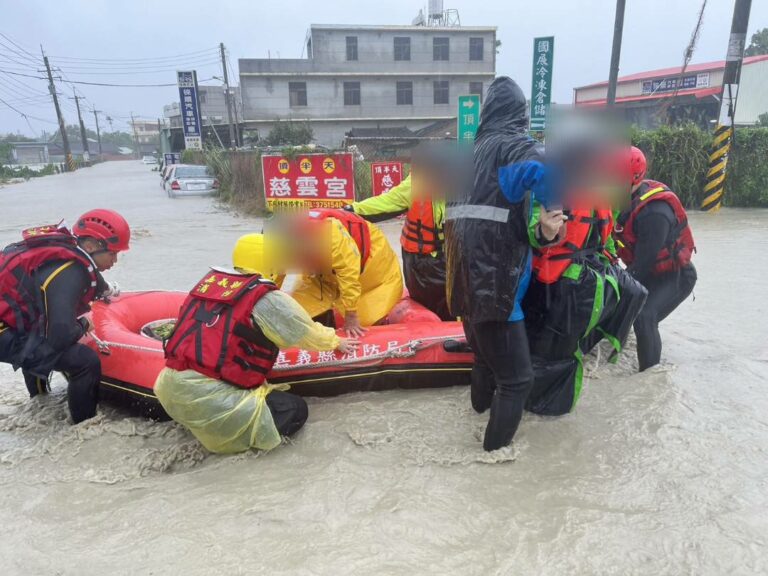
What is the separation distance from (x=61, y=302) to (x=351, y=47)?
32.8 meters

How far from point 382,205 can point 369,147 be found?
1383cm

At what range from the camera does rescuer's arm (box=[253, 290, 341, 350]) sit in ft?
8.38

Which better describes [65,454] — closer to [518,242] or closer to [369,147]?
[518,242]

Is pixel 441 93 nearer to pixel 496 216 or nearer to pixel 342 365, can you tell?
pixel 342 365

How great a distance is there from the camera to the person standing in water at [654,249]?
3264 millimetres

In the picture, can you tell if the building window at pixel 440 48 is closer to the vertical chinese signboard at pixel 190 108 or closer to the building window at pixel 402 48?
the building window at pixel 402 48

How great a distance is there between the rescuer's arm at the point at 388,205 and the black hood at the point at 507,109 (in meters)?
1.58

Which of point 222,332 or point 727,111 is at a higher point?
point 727,111

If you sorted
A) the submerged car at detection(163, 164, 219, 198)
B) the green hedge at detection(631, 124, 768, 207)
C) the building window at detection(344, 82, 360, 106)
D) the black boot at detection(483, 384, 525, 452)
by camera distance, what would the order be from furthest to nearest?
the building window at detection(344, 82, 360, 106)
the submerged car at detection(163, 164, 219, 198)
the green hedge at detection(631, 124, 768, 207)
the black boot at detection(483, 384, 525, 452)

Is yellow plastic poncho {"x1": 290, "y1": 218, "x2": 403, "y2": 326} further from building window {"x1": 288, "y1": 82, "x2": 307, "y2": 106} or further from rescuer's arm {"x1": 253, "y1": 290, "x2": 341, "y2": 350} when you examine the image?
building window {"x1": 288, "y1": 82, "x2": 307, "y2": 106}

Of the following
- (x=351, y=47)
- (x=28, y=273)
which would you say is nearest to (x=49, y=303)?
(x=28, y=273)

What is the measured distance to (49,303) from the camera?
2.93m

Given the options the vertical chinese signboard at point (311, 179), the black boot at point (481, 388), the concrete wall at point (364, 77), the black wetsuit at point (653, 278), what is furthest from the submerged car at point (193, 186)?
the concrete wall at point (364, 77)

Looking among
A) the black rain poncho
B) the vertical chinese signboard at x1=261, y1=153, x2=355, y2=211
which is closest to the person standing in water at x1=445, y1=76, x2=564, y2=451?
the black rain poncho
